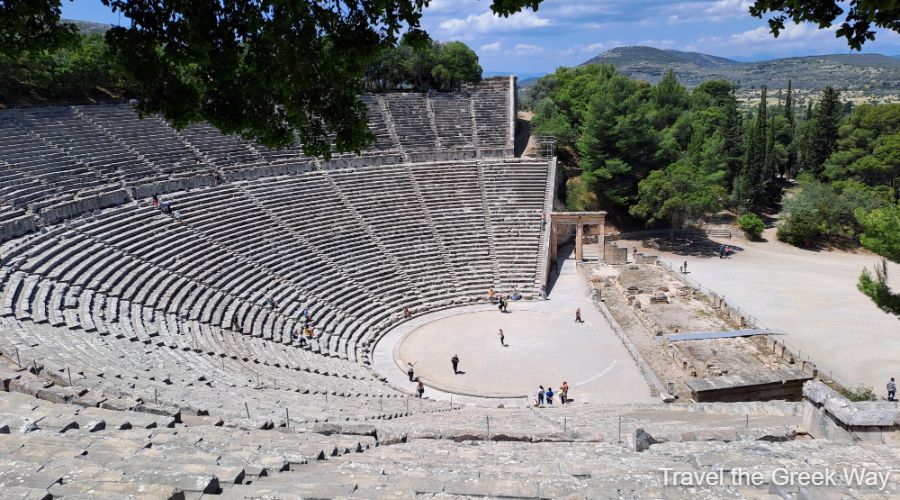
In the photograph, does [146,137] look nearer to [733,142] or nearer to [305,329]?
[305,329]

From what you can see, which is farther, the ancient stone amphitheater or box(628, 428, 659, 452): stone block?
box(628, 428, 659, 452): stone block

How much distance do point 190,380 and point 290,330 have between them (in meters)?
7.86

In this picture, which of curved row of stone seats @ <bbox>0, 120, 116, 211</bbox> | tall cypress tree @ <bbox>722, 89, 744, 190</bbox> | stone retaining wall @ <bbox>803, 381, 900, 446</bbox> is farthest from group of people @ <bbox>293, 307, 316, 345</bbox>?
tall cypress tree @ <bbox>722, 89, 744, 190</bbox>

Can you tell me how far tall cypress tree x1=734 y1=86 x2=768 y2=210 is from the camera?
41.8 meters

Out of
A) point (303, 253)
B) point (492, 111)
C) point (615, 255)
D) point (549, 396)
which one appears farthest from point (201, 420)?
point (492, 111)

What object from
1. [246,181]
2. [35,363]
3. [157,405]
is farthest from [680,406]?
[246,181]

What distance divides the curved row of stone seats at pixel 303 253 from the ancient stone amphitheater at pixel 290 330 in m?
0.10

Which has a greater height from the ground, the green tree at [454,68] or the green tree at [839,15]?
the green tree at [454,68]

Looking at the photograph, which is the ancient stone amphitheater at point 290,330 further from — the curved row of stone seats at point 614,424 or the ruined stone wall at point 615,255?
the ruined stone wall at point 615,255

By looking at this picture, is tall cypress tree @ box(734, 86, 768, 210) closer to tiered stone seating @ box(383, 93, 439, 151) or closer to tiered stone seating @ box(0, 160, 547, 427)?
tiered stone seating @ box(0, 160, 547, 427)

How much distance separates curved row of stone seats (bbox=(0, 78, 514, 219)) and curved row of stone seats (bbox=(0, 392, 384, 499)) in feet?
52.4

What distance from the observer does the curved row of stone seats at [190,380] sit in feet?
34.1

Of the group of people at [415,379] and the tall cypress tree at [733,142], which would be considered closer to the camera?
the group of people at [415,379]

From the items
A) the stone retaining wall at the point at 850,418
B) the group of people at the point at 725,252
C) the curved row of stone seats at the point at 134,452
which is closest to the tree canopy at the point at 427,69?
the group of people at the point at 725,252
